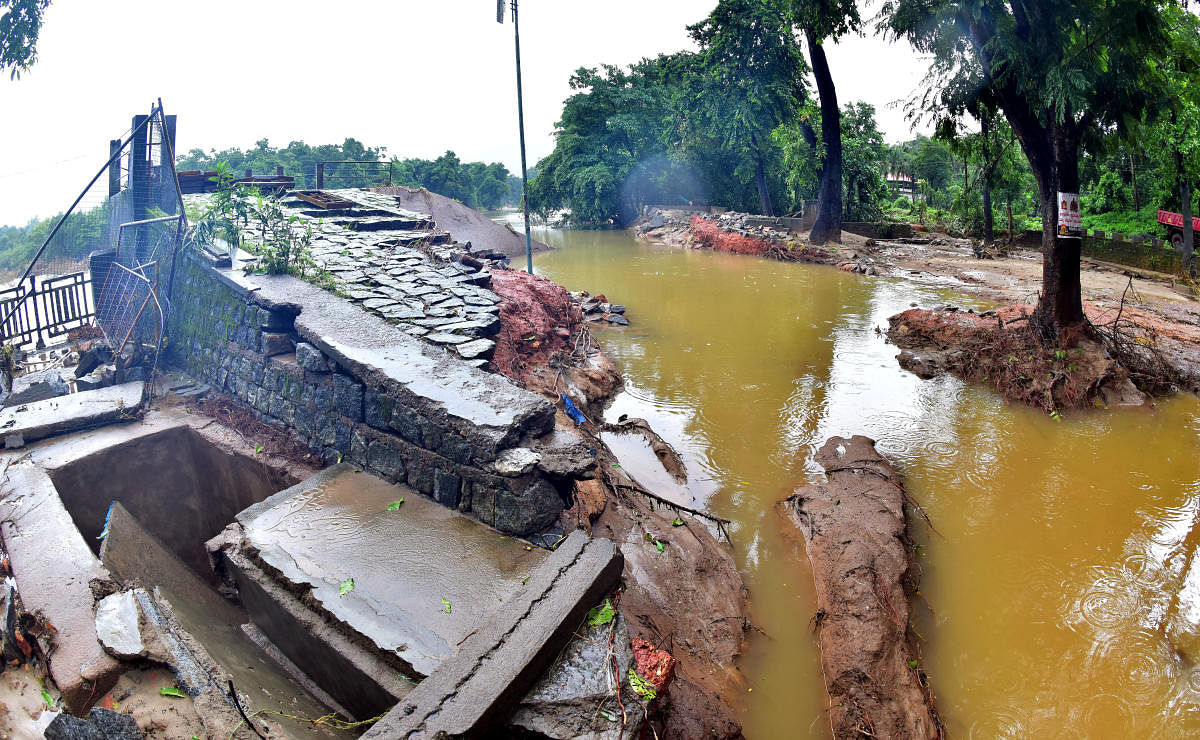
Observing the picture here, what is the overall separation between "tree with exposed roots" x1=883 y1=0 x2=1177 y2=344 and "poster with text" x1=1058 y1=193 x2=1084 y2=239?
73 millimetres

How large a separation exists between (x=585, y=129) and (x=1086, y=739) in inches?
1260

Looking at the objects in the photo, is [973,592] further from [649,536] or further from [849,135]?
[849,135]

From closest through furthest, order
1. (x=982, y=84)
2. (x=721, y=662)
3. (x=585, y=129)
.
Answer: (x=721, y=662) < (x=982, y=84) < (x=585, y=129)

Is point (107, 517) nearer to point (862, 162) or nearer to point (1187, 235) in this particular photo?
point (1187, 235)

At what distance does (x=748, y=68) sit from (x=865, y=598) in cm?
2058

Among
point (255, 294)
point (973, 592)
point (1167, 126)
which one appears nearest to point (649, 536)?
point (973, 592)

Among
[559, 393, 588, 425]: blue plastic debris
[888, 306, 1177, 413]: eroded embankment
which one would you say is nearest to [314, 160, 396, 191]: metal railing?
[559, 393, 588, 425]: blue plastic debris

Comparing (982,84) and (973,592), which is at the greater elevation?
(982,84)

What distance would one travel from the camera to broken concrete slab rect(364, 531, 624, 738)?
2.31m

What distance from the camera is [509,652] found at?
257 centimetres

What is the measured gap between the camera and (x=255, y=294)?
5.40 meters

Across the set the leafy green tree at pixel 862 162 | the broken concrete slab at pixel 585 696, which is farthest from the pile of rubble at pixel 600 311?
the leafy green tree at pixel 862 162

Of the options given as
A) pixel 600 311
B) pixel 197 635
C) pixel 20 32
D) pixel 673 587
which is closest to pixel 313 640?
pixel 197 635

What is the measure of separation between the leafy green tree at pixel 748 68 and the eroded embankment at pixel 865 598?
59.3 feet
